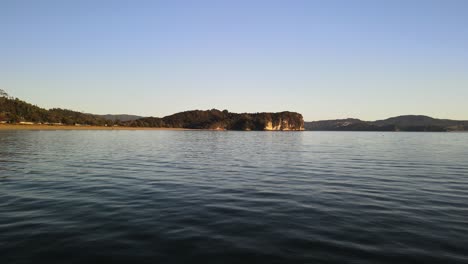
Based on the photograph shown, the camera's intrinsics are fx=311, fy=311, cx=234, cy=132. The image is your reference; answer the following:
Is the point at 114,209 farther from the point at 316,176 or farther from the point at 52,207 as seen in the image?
the point at 316,176

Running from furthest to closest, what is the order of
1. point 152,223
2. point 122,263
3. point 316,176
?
point 316,176 < point 152,223 < point 122,263

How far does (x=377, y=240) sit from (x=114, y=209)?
10.7 meters

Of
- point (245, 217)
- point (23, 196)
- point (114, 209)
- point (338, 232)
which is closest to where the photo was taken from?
point (338, 232)

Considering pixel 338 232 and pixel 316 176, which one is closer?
pixel 338 232

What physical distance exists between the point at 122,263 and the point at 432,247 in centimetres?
921

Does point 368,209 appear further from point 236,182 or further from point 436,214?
point 236,182

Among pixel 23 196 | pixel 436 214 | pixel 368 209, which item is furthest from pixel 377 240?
pixel 23 196

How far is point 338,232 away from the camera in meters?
11.0

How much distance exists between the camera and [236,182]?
2195 cm

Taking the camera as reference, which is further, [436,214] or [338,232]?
Answer: [436,214]

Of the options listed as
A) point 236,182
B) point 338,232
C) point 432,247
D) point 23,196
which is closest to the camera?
point 432,247

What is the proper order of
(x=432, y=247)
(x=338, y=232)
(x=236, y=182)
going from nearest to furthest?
(x=432, y=247), (x=338, y=232), (x=236, y=182)

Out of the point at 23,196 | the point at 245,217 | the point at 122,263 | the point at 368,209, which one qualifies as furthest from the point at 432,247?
the point at 23,196

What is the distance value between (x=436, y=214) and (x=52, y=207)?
674 inches
